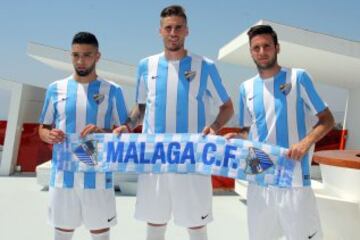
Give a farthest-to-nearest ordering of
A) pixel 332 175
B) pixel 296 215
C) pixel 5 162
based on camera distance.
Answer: pixel 5 162, pixel 332 175, pixel 296 215

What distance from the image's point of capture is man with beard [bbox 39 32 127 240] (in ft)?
9.12

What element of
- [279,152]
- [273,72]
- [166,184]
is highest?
[273,72]

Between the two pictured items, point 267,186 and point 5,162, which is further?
point 5,162

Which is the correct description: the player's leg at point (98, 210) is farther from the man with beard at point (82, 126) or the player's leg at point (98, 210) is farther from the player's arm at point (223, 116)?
the player's arm at point (223, 116)

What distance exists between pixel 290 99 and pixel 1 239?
365 cm

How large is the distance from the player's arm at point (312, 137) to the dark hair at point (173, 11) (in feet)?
3.81

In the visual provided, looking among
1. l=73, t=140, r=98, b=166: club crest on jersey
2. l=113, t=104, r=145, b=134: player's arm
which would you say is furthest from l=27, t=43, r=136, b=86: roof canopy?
l=73, t=140, r=98, b=166: club crest on jersey

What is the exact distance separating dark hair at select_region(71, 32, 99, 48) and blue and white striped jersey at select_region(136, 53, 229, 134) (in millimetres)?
396

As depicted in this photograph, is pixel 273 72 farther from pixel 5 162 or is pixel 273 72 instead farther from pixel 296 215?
pixel 5 162

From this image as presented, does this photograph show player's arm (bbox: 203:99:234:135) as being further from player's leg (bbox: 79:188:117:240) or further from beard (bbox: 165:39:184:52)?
player's leg (bbox: 79:188:117:240)

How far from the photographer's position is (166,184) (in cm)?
271

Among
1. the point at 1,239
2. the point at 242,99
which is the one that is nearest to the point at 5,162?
the point at 1,239

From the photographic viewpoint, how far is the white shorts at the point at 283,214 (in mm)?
2439

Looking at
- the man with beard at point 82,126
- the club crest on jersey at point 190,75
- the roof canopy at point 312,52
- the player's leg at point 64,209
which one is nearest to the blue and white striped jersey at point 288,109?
the club crest on jersey at point 190,75
